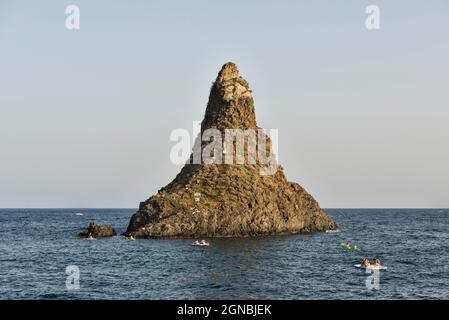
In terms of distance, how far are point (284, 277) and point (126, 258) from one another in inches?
1114

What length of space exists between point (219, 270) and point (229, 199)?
160 ft

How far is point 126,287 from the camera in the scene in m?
58.7

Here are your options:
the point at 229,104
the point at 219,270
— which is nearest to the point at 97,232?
the point at 229,104

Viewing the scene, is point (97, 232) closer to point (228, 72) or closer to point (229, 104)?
point (229, 104)

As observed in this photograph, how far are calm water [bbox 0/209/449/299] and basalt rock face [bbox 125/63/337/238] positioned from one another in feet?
24.2

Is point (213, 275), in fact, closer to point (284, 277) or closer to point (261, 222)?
point (284, 277)

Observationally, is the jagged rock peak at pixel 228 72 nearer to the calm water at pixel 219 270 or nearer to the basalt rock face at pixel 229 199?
the basalt rock face at pixel 229 199

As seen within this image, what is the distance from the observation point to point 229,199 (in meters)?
119

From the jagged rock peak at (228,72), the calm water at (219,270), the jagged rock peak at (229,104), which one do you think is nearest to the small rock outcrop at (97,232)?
the calm water at (219,270)

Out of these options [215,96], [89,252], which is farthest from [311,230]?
[89,252]

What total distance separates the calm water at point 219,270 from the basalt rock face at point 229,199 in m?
7.36

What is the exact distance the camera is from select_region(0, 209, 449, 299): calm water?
186 feet

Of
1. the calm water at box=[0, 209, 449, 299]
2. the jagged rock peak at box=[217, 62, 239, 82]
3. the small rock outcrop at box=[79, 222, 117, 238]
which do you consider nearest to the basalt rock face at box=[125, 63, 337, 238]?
the jagged rock peak at box=[217, 62, 239, 82]

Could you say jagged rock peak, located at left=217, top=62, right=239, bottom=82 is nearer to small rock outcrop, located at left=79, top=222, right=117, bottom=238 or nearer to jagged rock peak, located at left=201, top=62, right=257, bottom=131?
jagged rock peak, located at left=201, top=62, right=257, bottom=131
